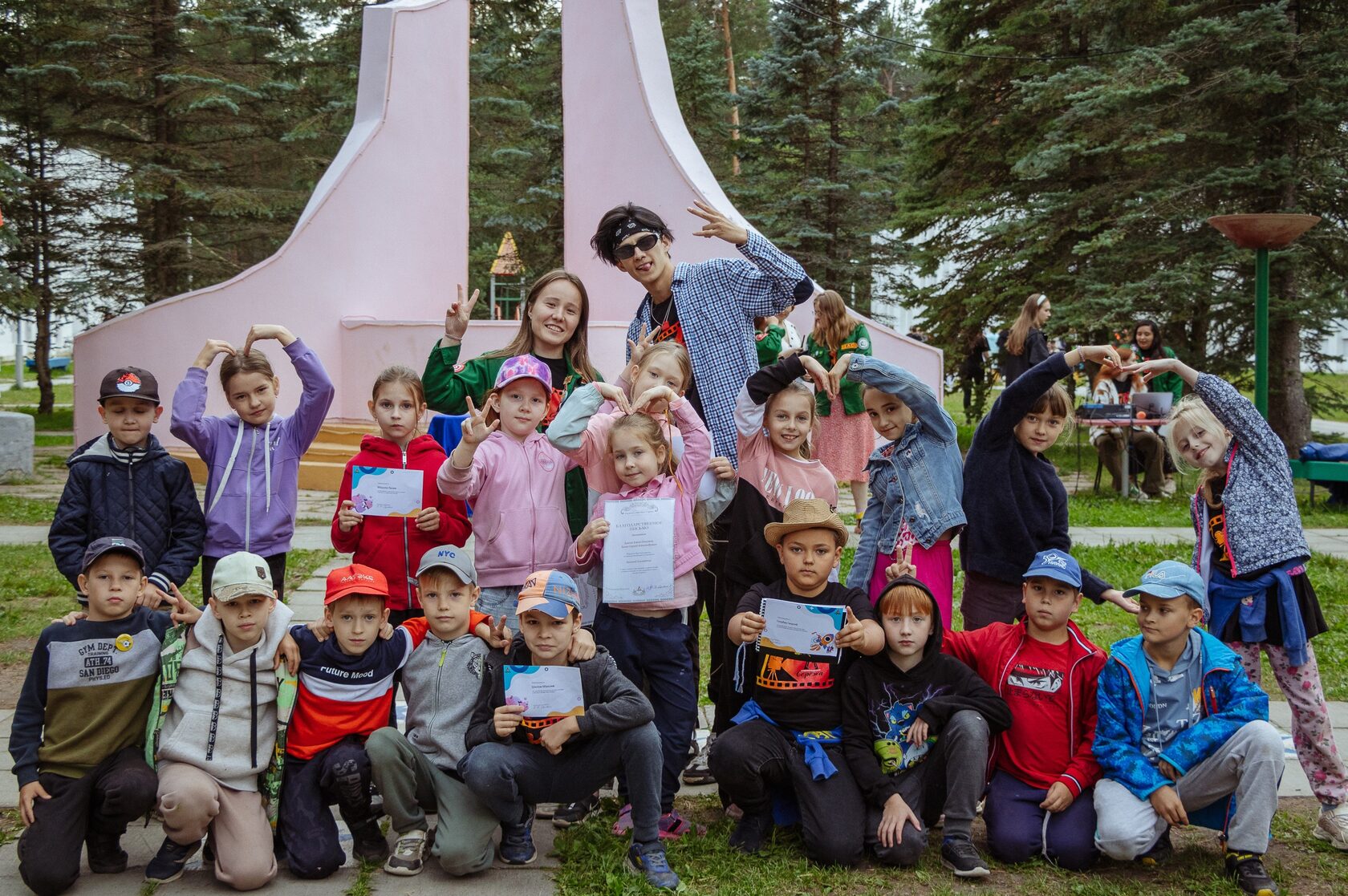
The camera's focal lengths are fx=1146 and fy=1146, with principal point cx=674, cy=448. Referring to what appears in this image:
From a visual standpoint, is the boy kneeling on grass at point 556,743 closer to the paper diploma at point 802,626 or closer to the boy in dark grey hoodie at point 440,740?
the boy in dark grey hoodie at point 440,740

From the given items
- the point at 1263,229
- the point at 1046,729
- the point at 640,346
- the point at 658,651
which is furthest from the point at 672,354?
the point at 1263,229

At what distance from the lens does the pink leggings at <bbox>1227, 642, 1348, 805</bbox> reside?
3596 millimetres

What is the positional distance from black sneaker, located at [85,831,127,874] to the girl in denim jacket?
7.96ft

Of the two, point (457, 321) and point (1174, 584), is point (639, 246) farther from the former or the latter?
point (1174, 584)

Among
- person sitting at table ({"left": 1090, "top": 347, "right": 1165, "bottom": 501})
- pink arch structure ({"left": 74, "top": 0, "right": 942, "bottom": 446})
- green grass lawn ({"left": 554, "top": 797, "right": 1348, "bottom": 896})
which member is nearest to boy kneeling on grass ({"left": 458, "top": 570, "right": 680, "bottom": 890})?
green grass lawn ({"left": 554, "top": 797, "right": 1348, "bottom": 896})

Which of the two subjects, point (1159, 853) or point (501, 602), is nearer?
point (1159, 853)

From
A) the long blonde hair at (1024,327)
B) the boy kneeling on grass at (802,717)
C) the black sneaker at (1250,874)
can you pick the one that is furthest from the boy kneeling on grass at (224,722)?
the long blonde hair at (1024,327)

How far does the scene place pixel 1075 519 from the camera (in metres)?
9.38

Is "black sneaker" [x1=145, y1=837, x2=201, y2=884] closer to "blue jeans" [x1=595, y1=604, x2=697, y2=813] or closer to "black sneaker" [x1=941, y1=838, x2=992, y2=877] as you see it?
"blue jeans" [x1=595, y1=604, x2=697, y2=813]

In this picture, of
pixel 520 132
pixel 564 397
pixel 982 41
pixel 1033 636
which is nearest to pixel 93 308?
pixel 520 132

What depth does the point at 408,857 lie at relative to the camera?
3.36 m

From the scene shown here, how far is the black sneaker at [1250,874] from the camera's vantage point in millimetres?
3211

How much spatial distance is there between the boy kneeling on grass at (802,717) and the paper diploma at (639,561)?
0.89ft

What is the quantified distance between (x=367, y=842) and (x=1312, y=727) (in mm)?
2984
